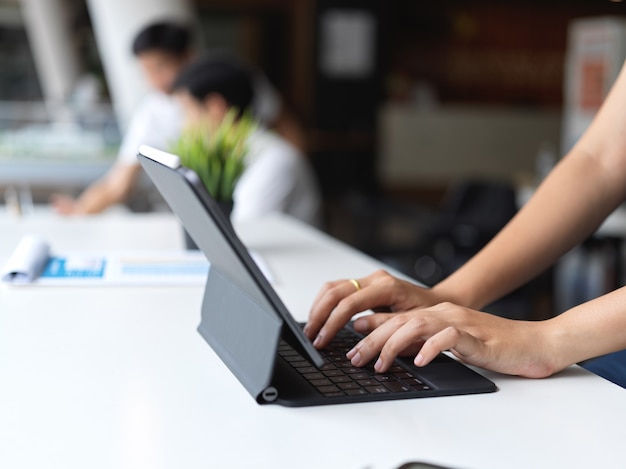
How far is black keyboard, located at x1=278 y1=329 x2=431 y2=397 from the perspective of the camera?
992 mm

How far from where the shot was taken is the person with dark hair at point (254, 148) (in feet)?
9.75

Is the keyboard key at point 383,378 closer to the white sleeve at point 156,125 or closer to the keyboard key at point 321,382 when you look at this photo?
the keyboard key at point 321,382

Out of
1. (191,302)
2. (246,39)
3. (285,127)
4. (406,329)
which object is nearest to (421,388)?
(406,329)

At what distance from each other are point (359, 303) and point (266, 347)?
0.26 meters

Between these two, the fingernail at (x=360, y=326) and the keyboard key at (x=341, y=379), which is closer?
the keyboard key at (x=341, y=379)

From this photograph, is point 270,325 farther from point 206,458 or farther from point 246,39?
point 246,39

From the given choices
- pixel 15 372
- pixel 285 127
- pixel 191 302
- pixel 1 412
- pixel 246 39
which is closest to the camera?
pixel 1 412

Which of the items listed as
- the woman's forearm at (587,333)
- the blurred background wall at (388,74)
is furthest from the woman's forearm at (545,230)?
the blurred background wall at (388,74)

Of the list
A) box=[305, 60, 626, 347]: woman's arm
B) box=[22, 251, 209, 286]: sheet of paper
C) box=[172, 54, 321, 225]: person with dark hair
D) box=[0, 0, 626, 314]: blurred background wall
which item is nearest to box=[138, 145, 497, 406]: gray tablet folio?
box=[305, 60, 626, 347]: woman's arm

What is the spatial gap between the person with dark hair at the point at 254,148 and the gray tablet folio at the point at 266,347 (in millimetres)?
1816

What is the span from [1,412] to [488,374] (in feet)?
1.84

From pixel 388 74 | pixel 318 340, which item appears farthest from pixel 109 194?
pixel 388 74

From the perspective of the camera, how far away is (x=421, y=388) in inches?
39.6

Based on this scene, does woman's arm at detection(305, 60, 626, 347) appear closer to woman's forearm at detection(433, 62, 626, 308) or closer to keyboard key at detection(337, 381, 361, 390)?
woman's forearm at detection(433, 62, 626, 308)
